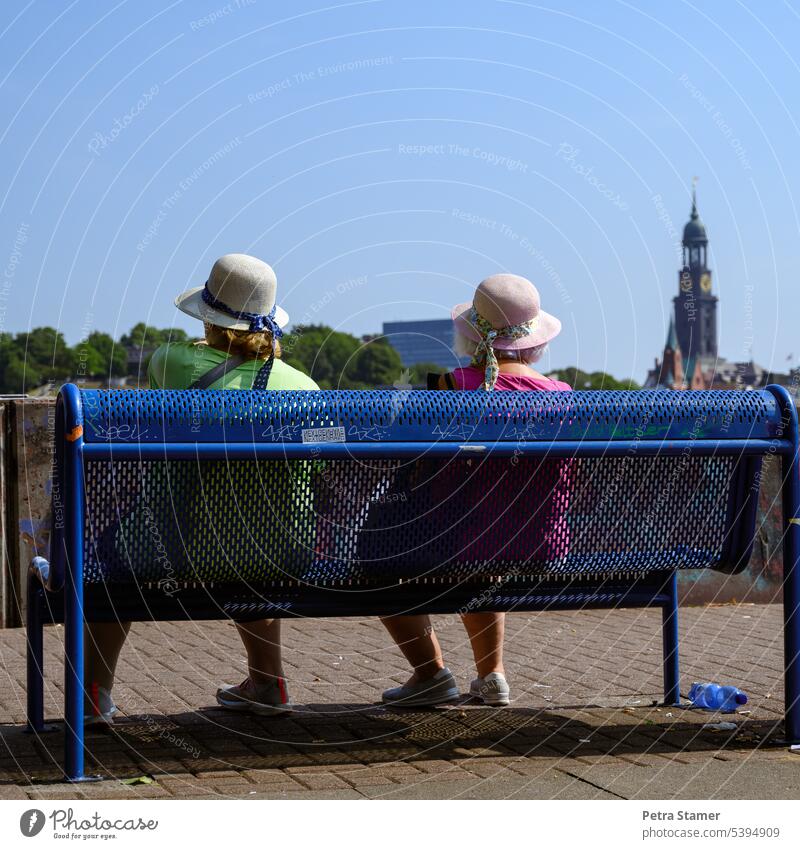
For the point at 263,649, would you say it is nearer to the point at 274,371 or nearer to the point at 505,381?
the point at 274,371

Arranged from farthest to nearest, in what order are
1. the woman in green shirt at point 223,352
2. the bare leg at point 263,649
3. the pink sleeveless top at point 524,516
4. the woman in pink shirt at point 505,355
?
the bare leg at point 263,649, the woman in green shirt at point 223,352, the woman in pink shirt at point 505,355, the pink sleeveless top at point 524,516

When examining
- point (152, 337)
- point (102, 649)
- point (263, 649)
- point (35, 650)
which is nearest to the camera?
point (35, 650)

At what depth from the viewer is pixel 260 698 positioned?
509 centimetres

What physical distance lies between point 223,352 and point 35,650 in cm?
116

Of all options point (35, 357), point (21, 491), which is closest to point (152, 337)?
point (35, 357)

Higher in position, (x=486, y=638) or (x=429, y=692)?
(x=486, y=638)

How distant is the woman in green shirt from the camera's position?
458 centimetres

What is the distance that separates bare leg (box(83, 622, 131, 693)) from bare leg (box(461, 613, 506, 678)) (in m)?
1.25

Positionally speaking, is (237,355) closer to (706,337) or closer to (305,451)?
(305,451)

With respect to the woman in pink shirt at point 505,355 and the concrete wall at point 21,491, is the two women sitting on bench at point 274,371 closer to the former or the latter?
the woman in pink shirt at point 505,355

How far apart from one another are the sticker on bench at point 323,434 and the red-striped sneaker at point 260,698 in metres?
1.35

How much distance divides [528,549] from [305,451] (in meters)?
0.87

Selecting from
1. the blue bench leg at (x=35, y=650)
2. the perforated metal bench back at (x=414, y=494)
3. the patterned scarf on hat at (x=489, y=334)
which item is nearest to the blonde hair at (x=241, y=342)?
the perforated metal bench back at (x=414, y=494)

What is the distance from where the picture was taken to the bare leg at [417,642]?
5.04m
